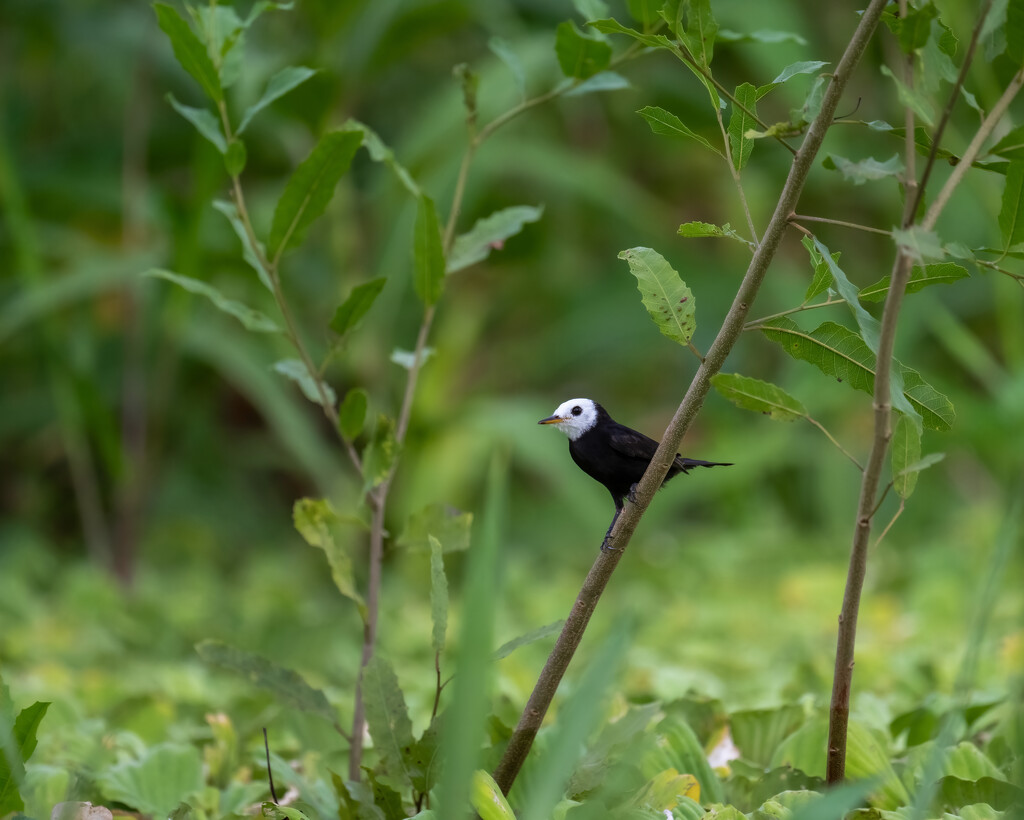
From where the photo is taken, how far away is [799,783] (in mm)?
764

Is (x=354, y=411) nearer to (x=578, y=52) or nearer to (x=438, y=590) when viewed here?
(x=438, y=590)

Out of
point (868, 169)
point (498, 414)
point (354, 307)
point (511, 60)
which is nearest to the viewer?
point (868, 169)

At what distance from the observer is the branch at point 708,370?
60cm

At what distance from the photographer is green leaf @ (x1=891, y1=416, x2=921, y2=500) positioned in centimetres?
66

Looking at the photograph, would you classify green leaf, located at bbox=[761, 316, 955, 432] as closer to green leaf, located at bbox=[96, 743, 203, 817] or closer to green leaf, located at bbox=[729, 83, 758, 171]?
green leaf, located at bbox=[729, 83, 758, 171]

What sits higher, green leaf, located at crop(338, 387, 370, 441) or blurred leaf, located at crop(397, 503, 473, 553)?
green leaf, located at crop(338, 387, 370, 441)

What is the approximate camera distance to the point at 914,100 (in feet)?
1.93

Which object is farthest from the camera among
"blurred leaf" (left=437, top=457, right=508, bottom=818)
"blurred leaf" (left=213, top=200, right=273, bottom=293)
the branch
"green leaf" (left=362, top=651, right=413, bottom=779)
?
"blurred leaf" (left=213, top=200, right=273, bottom=293)

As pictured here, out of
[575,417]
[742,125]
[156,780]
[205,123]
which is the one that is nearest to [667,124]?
[742,125]

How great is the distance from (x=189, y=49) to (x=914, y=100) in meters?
0.51

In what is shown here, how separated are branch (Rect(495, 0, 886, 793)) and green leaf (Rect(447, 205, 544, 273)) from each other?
301 millimetres

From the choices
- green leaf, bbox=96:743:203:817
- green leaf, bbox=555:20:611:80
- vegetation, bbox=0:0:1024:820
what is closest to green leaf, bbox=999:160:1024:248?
vegetation, bbox=0:0:1024:820

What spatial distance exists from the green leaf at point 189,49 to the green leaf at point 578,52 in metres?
0.27

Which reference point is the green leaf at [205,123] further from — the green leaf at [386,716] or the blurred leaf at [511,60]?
the green leaf at [386,716]
